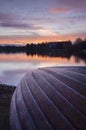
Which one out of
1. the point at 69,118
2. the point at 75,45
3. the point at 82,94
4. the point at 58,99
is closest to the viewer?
the point at 69,118

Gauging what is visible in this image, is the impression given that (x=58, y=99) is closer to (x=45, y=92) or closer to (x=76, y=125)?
(x=45, y=92)

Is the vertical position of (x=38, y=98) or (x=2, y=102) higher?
(x=38, y=98)

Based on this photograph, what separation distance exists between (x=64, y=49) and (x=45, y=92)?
95347 mm

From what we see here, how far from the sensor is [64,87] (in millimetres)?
4176

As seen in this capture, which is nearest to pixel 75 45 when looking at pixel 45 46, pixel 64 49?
pixel 64 49

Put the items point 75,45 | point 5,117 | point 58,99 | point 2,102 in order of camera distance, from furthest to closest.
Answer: point 75,45
point 2,102
point 5,117
point 58,99

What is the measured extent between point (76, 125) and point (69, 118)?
241 millimetres

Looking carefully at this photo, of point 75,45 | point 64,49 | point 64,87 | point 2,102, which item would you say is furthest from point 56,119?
point 64,49

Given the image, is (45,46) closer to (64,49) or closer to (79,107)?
(64,49)

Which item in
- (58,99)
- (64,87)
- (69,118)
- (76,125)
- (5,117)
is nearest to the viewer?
(76,125)

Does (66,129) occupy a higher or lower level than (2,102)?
higher

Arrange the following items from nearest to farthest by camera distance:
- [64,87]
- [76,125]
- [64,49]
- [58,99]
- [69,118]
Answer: [76,125] < [69,118] < [58,99] < [64,87] < [64,49]

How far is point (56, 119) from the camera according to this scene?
3.23 metres

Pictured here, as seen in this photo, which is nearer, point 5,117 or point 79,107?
point 79,107
